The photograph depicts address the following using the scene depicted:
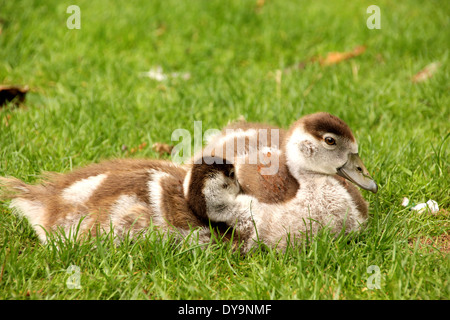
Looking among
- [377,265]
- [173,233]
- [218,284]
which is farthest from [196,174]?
[377,265]

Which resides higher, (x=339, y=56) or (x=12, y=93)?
(x=339, y=56)

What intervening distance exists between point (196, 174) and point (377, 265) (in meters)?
1.15

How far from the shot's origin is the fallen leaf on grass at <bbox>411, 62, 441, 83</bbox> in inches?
222

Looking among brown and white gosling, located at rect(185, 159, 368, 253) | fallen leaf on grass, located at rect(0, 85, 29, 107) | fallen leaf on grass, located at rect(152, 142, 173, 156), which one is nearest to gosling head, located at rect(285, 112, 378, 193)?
brown and white gosling, located at rect(185, 159, 368, 253)

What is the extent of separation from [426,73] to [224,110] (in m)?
2.24

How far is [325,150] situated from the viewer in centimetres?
335

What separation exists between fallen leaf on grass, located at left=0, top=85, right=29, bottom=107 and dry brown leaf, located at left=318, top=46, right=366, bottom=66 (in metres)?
3.26

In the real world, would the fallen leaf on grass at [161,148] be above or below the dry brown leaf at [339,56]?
below

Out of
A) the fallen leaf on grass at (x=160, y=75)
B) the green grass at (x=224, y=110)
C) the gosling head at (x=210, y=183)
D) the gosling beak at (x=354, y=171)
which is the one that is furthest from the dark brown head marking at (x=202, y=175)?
the fallen leaf on grass at (x=160, y=75)

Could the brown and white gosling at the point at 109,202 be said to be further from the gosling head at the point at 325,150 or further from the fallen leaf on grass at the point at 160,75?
the fallen leaf on grass at the point at 160,75

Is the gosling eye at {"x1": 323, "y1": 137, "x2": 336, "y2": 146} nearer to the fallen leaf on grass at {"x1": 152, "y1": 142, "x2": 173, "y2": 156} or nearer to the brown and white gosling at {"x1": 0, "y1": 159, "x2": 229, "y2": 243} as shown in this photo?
the brown and white gosling at {"x1": 0, "y1": 159, "x2": 229, "y2": 243}

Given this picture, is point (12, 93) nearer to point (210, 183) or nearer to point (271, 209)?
point (210, 183)

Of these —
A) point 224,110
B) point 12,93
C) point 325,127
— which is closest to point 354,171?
point 325,127

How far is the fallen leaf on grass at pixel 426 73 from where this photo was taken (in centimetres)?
563
